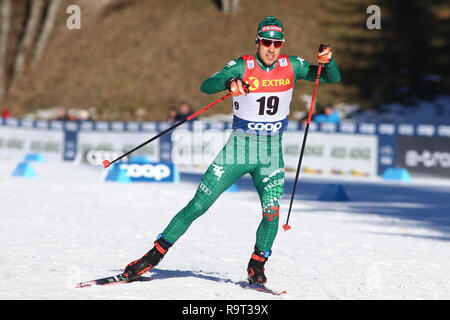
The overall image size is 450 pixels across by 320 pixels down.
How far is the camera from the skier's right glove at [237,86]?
654cm

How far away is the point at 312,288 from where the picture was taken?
6988 mm

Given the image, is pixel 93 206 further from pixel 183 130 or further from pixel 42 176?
pixel 183 130

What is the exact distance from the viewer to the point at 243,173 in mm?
6941

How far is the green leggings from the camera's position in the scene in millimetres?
6895

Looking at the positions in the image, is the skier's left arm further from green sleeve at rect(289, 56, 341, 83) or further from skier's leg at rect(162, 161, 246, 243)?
skier's leg at rect(162, 161, 246, 243)

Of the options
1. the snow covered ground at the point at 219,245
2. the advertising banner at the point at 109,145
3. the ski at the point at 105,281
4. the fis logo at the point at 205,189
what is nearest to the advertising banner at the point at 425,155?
the snow covered ground at the point at 219,245

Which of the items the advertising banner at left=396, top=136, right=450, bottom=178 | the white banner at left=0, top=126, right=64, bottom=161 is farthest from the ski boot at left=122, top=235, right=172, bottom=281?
the white banner at left=0, top=126, right=64, bottom=161

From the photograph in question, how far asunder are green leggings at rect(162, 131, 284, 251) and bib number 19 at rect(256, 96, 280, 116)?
216 mm

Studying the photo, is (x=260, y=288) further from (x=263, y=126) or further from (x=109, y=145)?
(x=109, y=145)

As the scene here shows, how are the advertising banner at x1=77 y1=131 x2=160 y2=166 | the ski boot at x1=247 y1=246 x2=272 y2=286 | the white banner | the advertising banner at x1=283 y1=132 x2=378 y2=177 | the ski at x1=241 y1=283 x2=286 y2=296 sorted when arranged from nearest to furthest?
the ski at x1=241 y1=283 x2=286 y2=296
the ski boot at x1=247 y1=246 x2=272 y2=286
the advertising banner at x1=283 y1=132 x2=378 y2=177
the advertising banner at x1=77 y1=131 x2=160 y2=166
the white banner

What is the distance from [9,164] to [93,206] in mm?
11454


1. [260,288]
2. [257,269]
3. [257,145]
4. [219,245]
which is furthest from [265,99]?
[219,245]

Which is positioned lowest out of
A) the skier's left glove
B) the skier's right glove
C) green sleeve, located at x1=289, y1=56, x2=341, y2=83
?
the skier's right glove

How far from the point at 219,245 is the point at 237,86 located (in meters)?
3.42
